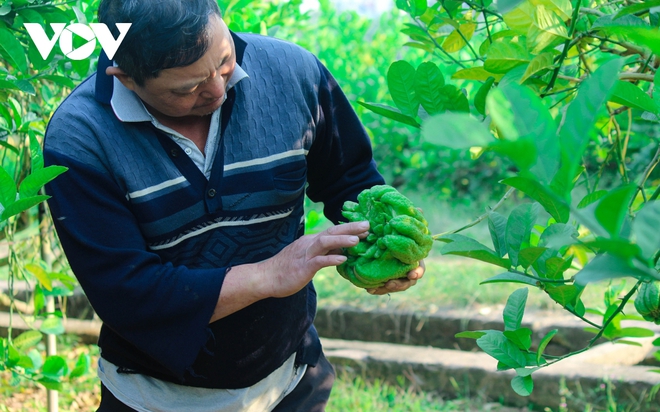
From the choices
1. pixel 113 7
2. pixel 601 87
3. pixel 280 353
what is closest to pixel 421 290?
pixel 280 353

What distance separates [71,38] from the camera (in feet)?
6.34

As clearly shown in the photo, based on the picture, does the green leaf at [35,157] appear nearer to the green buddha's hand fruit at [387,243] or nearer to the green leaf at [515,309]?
the green buddha's hand fruit at [387,243]

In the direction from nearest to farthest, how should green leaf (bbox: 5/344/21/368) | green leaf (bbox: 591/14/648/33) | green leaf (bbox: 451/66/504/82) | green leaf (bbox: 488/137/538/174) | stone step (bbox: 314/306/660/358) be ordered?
green leaf (bbox: 488/137/538/174), green leaf (bbox: 591/14/648/33), green leaf (bbox: 451/66/504/82), green leaf (bbox: 5/344/21/368), stone step (bbox: 314/306/660/358)

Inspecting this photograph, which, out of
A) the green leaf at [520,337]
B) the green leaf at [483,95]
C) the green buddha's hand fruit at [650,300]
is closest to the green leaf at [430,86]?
the green leaf at [483,95]

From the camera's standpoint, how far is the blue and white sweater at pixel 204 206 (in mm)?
1606

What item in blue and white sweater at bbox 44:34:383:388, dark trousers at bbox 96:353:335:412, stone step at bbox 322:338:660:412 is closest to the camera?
blue and white sweater at bbox 44:34:383:388

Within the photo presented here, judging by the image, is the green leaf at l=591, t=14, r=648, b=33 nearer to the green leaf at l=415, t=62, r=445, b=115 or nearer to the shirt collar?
the green leaf at l=415, t=62, r=445, b=115

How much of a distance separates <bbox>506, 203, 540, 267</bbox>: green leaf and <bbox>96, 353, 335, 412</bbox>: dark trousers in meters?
1.05

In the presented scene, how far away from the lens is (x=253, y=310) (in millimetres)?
1885

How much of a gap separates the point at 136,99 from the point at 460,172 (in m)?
5.57

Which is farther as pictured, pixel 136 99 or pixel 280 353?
pixel 280 353

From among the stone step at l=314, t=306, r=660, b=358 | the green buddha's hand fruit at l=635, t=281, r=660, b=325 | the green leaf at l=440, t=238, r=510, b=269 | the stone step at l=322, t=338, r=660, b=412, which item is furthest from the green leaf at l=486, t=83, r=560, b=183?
the stone step at l=314, t=306, r=660, b=358

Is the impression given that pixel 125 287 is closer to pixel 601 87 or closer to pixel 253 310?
pixel 253 310

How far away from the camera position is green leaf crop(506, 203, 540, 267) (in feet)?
4.05
